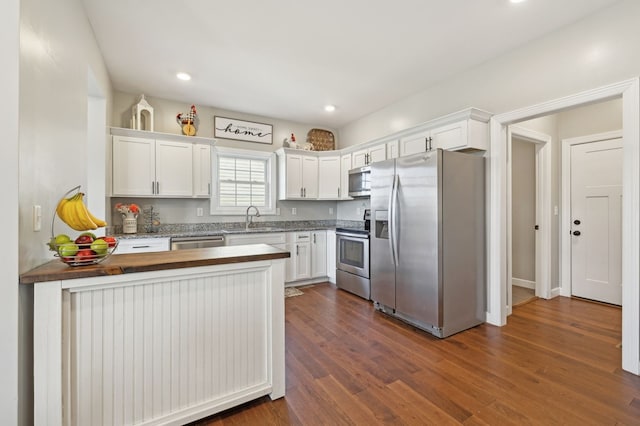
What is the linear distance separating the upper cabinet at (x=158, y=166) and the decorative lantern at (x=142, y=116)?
169 mm

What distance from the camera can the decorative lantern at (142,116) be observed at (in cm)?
363

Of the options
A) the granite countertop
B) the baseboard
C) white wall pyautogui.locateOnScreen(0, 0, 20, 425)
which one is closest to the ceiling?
white wall pyautogui.locateOnScreen(0, 0, 20, 425)

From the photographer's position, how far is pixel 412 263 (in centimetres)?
290

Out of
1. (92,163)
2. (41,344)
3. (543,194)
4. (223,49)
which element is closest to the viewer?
(41,344)

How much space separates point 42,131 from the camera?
144 centimetres

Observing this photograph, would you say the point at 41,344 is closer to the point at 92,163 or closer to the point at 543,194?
the point at 92,163

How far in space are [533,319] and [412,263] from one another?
1.52 meters

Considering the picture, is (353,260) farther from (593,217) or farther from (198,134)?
(593,217)

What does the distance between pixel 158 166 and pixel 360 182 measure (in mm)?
2721

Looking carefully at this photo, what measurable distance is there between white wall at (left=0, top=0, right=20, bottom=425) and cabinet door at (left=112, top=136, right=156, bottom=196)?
255 centimetres

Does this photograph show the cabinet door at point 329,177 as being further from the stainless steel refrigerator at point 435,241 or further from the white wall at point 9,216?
the white wall at point 9,216

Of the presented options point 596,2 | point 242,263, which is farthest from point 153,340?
point 596,2

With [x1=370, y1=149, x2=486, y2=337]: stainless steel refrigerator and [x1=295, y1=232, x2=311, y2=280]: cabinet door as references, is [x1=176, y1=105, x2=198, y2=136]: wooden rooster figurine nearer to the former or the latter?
[x1=295, y1=232, x2=311, y2=280]: cabinet door

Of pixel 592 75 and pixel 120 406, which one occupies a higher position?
pixel 592 75
